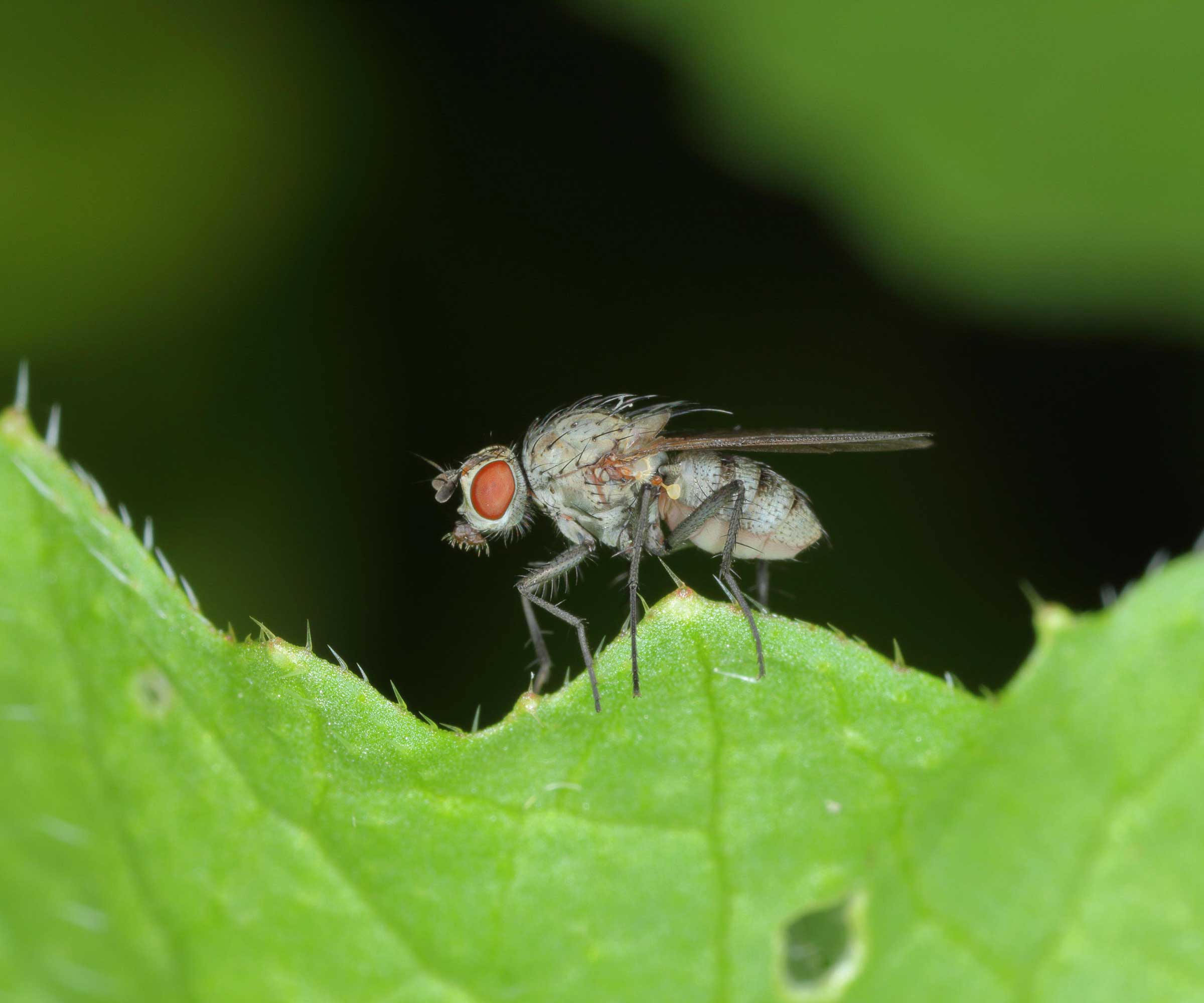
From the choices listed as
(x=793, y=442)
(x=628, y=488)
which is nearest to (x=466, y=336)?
(x=628, y=488)

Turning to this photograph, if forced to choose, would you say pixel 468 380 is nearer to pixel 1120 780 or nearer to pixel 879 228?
pixel 879 228

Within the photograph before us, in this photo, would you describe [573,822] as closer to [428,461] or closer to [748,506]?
[748,506]

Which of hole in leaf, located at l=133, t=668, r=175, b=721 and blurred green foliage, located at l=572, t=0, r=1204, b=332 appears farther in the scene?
blurred green foliage, located at l=572, t=0, r=1204, b=332

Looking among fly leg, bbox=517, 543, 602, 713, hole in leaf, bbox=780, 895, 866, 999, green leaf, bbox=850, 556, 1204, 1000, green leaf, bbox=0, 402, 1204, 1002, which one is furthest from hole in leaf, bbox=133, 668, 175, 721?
fly leg, bbox=517, 543, 602, 713

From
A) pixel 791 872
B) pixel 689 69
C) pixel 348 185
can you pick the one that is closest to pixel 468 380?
pixel 348 185

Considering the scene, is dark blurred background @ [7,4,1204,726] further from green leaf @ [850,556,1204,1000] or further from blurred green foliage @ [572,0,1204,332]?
green leaf @ [850,556,1204,1000]
